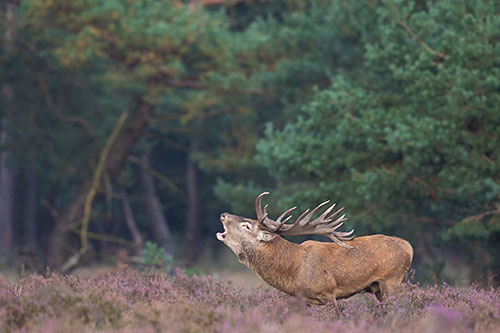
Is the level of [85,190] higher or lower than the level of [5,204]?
higher

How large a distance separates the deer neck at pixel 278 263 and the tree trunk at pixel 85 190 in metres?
13.9

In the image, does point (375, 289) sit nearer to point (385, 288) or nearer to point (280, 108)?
point (385, 288)

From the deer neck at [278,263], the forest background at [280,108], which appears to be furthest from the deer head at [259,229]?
the forest background at [280,108]

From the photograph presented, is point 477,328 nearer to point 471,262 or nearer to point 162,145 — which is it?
point 471,262

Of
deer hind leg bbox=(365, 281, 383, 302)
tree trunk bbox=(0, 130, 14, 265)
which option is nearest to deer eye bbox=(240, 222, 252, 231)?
deer hind leg bbox=(365, 281, 383, 302)

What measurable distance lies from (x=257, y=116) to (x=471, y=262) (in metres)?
10.5

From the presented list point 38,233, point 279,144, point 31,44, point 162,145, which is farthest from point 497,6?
point 38,233

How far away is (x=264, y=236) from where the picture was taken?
8789 mm

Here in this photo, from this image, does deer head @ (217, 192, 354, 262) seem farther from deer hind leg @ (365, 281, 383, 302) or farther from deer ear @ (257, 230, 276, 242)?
deer hind leg @ (365, 281, 383, 302)

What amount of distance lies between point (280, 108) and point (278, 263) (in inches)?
719

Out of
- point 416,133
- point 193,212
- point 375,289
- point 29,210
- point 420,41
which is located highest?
point 420,41

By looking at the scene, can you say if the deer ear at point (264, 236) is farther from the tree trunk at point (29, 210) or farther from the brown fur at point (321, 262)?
the tree trunk at point (29, 210)

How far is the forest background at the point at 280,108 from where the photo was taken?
46.6 feet

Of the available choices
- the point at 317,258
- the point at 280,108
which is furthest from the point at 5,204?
the point at 317,258
